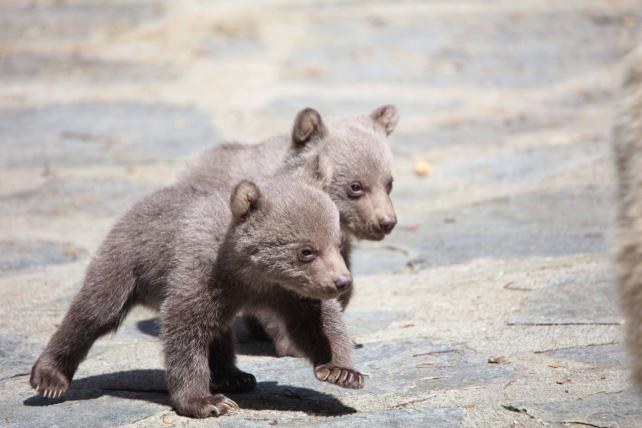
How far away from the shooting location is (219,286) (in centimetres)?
416

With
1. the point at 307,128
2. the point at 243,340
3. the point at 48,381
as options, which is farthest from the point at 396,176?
the point at 48,381

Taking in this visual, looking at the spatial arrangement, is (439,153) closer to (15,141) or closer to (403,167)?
(403,167)

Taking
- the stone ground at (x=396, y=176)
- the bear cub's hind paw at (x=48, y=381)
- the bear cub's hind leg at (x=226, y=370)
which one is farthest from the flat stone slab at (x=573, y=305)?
the bear cub's hind paw at (x=48, y=381)

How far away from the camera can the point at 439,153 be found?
27.0 feet

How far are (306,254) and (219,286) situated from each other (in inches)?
14.9

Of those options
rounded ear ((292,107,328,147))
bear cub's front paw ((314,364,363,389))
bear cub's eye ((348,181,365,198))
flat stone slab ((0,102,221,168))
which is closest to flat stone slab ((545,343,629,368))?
bear cub's front paw ((314,364,363,389))

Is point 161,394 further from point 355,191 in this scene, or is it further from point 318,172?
point 355,191

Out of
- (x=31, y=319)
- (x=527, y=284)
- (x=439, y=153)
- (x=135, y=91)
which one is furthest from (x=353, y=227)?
(x=135, y=91)

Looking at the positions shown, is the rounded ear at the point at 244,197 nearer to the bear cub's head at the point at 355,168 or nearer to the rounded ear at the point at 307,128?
the bear cub's head at the point at 355,168

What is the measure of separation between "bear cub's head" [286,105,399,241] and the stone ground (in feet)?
1.44

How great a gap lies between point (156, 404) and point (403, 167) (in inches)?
161

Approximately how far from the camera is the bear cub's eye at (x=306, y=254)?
4113 millimetres

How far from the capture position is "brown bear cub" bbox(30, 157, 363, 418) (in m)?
4.10

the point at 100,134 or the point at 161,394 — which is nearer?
the point at 161,394
